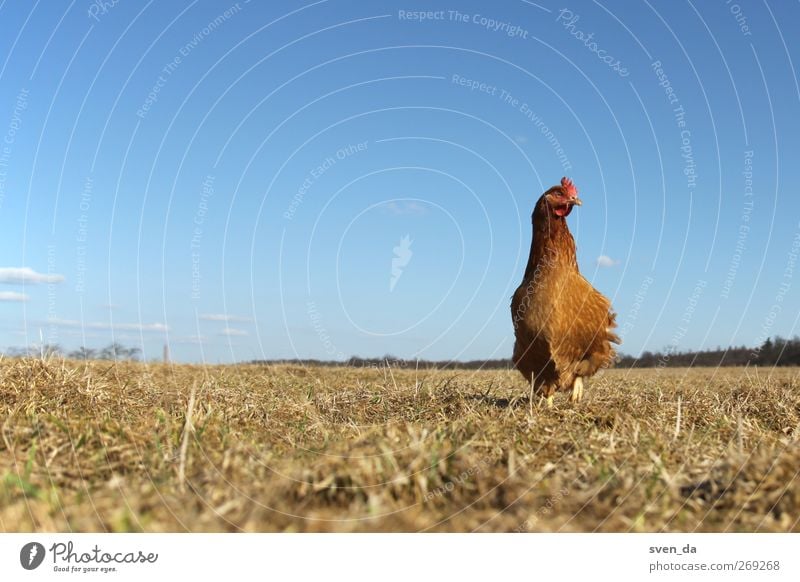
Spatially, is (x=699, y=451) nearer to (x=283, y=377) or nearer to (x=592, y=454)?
(x=592, y=454)

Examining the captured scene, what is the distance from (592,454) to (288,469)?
182cm

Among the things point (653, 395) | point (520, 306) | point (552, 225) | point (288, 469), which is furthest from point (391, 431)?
point (653, 395)

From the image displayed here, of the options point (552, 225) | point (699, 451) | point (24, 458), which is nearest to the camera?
point (24, 458)

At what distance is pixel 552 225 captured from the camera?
7133 mm
